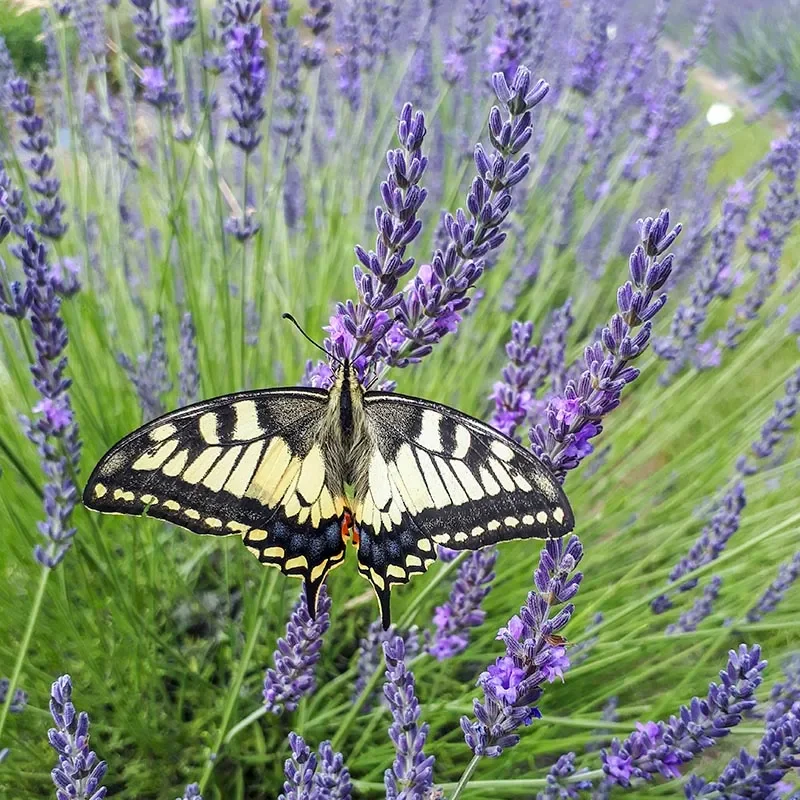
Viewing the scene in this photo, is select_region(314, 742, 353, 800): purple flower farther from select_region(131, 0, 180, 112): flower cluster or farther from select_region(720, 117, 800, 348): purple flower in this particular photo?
select_region(720, 117, 800, 348): purple flower

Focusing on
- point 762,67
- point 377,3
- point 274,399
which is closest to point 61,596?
point 274,399

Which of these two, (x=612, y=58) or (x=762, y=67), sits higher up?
(x=762, y=67)

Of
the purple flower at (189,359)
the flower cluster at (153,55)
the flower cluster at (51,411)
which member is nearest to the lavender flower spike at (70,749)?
the flower cluster at (51,411)

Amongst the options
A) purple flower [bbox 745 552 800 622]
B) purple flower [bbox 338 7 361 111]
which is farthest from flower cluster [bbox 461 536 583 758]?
purple flower [bbox 338 7 361 111]

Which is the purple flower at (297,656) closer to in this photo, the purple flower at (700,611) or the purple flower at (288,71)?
the purple flower at (700,611)

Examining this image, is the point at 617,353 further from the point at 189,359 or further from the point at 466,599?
the point at 189,359

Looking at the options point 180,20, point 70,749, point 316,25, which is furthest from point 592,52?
point 70,749

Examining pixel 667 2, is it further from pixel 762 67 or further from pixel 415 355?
pixel 762 67
